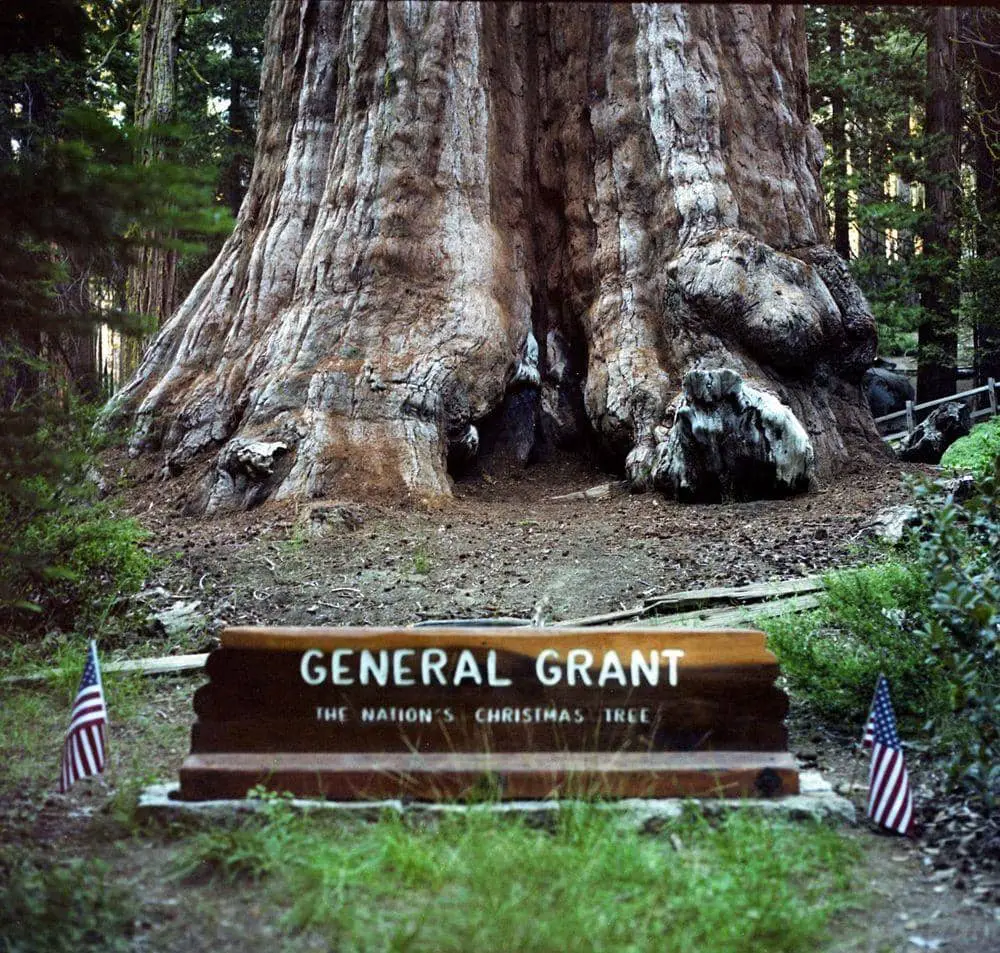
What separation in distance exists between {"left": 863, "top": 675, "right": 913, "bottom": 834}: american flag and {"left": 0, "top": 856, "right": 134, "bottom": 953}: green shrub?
2617mm

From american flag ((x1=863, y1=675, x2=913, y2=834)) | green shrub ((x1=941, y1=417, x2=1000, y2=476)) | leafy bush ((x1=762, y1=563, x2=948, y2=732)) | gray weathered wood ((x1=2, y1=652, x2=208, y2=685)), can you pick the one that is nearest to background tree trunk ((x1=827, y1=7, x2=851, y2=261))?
green shrub ((x1=941, y1=417, x2=1000, y2=476))

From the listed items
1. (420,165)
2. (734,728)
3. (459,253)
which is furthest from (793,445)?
(734,728)

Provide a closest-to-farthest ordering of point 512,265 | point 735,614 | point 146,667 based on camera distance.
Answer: point 146,667
point 735,614
point 512,265

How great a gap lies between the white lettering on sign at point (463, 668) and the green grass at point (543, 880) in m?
0.49

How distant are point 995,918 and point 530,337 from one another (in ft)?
27.3

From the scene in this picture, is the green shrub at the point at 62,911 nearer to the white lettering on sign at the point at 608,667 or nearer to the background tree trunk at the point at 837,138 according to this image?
the white lettering on sign at the point at 608,667

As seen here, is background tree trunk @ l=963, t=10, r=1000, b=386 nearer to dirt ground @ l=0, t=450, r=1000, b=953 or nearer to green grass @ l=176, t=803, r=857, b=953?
dirt ground @ l=0, t=450, r=1000, b=953

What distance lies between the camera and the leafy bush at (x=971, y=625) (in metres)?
4.16

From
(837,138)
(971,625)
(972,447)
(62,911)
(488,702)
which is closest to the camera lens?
(62,911)

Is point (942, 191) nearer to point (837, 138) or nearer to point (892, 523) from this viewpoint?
point (837, 138)

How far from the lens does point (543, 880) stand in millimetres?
3361

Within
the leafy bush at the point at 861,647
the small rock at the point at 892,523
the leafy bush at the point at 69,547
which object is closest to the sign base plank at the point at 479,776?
the leafy bush at the point at 861,647

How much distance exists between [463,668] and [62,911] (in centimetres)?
155

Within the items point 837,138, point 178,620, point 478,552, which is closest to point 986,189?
point 837,138
